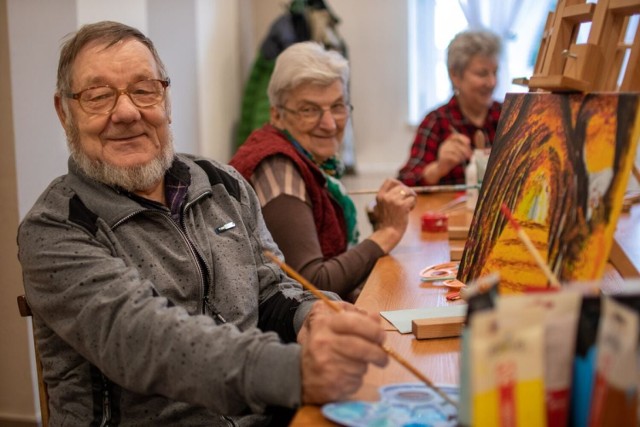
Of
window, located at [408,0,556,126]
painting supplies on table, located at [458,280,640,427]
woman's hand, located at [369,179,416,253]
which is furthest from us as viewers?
window, located at [408,0,556,126]

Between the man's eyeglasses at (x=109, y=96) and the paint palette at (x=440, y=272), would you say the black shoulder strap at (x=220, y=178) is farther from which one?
the paint palette at (x=440, y=272)

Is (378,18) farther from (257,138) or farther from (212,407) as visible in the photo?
(212,407)

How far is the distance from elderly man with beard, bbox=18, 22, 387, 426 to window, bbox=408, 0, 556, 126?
3.18 m

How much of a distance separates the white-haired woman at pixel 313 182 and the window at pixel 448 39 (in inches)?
92.2

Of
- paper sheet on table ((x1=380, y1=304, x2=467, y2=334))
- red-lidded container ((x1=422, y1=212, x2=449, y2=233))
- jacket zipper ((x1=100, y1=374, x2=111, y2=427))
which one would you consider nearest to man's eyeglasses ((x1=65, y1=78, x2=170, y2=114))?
jacket zipper ((x1=100, y1=374, x2=111, y2=427))

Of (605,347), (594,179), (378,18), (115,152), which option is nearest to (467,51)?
(378,18)

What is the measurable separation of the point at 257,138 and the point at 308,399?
4.18ft

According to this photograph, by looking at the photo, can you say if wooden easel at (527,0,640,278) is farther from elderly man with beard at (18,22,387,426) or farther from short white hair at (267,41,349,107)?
short white hair at (267,41,349,107)

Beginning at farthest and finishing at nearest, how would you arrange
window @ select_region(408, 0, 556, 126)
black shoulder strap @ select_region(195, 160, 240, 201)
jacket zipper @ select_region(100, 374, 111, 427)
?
1. window @ select_region(408, 0, 556, 126)
2. black shoulder strap @ select_region(195, 160, 240, 201)
3. jacket zipper @ select_region(100, 374, 111, 427)

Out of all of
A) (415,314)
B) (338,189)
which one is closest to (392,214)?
(338,189)

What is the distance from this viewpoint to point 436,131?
11.1ft

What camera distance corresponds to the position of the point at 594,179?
3.31ft

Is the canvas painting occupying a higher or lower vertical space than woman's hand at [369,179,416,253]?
higher

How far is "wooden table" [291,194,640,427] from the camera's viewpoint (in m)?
1.04
